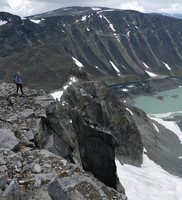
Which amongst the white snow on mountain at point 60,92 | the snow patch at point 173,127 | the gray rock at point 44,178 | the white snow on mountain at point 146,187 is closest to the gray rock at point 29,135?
the gray rock at point 44,178

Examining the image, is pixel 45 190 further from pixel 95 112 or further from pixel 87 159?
pixel 95 112

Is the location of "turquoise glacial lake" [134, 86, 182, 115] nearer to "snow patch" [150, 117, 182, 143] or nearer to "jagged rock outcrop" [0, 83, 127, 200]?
"snow patch" [150, 117, 182, 143]

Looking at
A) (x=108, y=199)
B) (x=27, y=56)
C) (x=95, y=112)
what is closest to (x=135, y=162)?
(x=95, y=112)

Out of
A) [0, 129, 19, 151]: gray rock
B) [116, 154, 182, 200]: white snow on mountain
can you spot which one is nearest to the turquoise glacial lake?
[116, 154, 182, 200]: white snow on mountain

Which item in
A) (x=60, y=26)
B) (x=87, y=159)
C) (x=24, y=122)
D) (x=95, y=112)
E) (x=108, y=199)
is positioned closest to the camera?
(x=108, y=199)

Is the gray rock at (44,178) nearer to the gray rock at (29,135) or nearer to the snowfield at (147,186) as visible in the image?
the gray rock at (29,135)

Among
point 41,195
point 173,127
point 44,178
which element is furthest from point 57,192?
point 173,127

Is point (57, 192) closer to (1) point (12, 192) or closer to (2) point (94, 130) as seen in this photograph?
(1) point (12, 192)
